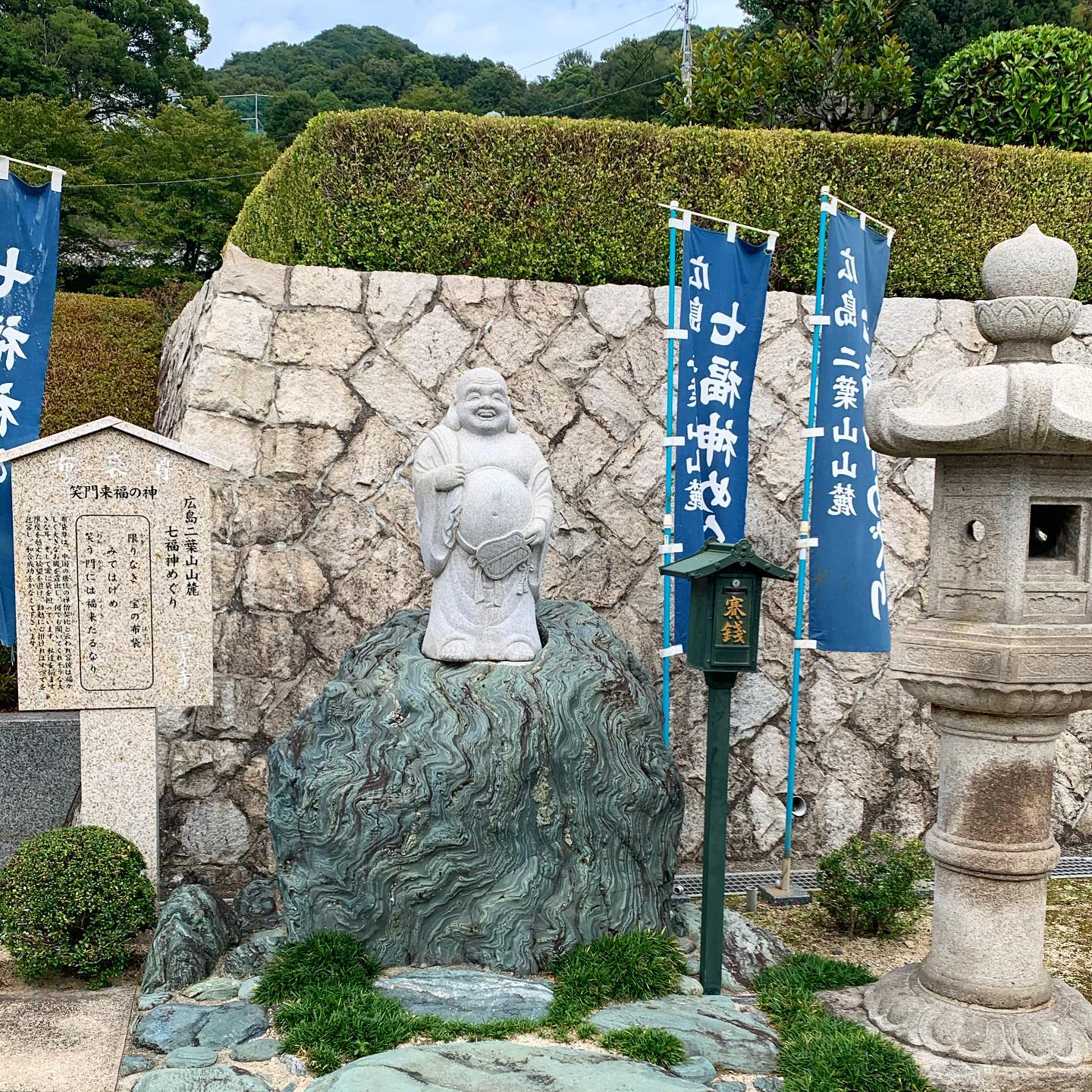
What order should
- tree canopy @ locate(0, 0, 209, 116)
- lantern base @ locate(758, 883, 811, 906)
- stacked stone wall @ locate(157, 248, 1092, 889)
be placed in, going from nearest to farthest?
lantern base @ locate(758, 883, 811, 906)
stacked stone wall @ locate(157, 248, 1092, 889)
tree canopy @ locate(0, 0, 209, 116)

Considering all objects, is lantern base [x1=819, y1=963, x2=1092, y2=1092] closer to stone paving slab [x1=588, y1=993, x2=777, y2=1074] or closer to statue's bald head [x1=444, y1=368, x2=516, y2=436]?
stone paving slab [x1=588, y1=993, x2=777, y2=1074]

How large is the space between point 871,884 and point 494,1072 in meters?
2.84

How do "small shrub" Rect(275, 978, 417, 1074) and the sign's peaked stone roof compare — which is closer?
"small shrub" Rect(275, 978, 417, 1074)

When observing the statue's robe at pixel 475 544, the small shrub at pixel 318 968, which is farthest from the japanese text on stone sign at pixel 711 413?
the small shrub at pixel 318 968

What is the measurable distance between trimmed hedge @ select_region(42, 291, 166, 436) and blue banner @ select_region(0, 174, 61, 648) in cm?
225

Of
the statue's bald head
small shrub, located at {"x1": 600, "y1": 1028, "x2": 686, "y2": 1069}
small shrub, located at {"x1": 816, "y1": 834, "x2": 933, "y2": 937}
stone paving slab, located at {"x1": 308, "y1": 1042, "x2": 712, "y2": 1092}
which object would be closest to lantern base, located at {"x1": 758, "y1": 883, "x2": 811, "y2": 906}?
small shrub, located at {"x1": 816, "y1": 834, "x2": 933, "y2": 937}

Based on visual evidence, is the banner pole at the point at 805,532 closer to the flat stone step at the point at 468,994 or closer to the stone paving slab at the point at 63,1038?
the flat stone step at the point at 468,994

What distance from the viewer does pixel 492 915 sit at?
5.50m

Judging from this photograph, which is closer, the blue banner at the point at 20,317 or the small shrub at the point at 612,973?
the small shrub at the point at 612,973

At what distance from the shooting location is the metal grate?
7184mm

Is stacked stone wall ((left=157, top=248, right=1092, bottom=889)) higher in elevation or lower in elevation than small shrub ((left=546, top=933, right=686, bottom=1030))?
higher

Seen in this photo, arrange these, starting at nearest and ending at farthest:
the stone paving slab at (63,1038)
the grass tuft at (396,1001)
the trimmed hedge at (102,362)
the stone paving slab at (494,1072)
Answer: the stone paving slab at (494,1072) → the stone paving slab at (63,1038) → the grass tuft at (396,1001) → the trimmed hedge at (102,362)

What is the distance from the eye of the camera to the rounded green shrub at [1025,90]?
967 cm

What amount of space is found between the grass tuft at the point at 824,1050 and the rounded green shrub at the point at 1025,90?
7853mm
